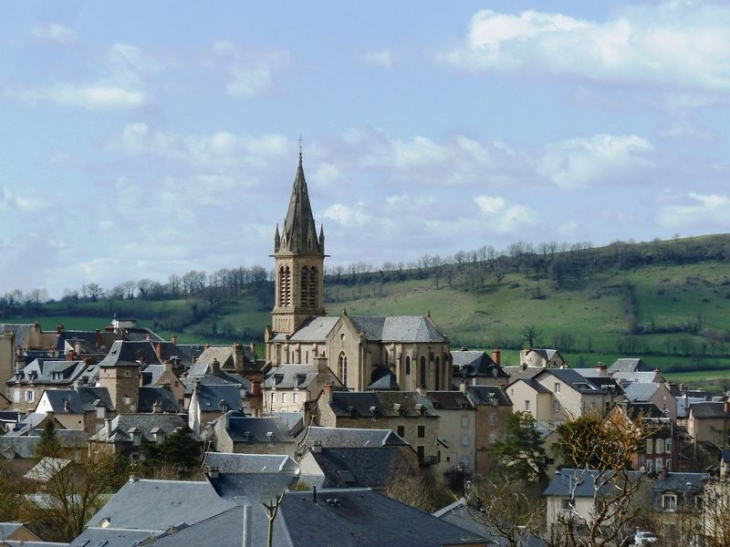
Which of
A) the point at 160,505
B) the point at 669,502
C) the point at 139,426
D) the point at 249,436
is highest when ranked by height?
the point at 139,426

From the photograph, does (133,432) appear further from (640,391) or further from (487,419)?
(640,391)

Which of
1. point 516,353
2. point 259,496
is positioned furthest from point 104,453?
point 516,353

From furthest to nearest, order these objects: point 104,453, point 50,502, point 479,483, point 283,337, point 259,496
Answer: point 283,337 < point 479,483 < point 104,453 < point 50,502 < point 259,496

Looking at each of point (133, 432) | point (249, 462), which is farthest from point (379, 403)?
point (249, 462)

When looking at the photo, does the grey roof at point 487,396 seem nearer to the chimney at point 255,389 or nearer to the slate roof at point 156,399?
the chimney at point 255,389

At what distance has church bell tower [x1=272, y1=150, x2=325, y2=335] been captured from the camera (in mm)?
129625

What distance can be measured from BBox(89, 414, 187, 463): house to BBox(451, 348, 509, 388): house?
26.2 m

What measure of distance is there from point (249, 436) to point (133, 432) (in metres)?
6.54

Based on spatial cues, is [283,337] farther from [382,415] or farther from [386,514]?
[386,514]

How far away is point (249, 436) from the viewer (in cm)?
9319

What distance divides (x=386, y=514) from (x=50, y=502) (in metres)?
20.9

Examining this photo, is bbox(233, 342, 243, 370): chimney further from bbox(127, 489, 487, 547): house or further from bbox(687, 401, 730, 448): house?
bbox(127, 489, 487, 547): house

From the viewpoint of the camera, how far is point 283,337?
416 feet

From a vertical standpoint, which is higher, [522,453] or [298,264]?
[298,264]
